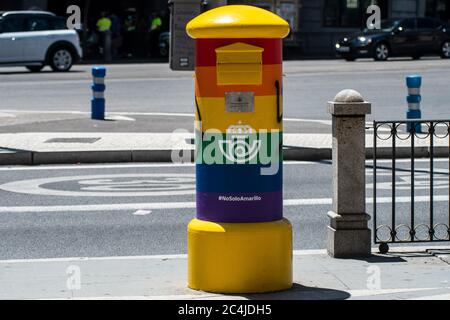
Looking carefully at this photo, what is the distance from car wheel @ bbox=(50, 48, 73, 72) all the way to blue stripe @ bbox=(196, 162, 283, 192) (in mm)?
27096

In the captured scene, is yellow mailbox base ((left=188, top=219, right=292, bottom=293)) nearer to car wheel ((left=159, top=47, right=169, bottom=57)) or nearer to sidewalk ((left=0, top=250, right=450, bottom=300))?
sidewalk ((left=0, top=250, right=450, bottom=300))

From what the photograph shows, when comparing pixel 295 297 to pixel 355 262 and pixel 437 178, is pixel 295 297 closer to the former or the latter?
pixel 355 262

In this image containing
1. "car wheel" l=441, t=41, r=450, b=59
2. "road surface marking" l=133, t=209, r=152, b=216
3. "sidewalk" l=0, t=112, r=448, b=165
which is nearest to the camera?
"road surface marking" l=133, t=209, r=152, b=216

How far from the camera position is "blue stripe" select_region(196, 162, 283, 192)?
805 cm

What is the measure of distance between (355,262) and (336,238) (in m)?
0.29

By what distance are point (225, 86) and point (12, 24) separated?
27013mm

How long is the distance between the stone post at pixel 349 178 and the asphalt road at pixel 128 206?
86 cm

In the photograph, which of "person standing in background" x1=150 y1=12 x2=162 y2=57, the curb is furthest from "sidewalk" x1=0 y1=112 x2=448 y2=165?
"person standing in background" x1=150 y1=12 x2=162 y2=57

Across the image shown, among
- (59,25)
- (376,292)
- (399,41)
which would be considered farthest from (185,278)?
(399,41)

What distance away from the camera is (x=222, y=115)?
8.02m

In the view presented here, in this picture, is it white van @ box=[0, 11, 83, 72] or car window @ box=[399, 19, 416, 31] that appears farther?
car window @ box=[399, 19, 416, 31]

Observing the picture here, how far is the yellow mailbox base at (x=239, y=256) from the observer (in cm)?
802

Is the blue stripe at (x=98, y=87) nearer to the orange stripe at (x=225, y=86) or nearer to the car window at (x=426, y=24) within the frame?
the orange stripe at (x=225, y=86)

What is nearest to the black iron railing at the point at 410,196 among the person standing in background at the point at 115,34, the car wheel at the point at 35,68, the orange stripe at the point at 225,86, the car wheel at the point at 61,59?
the orange stripe at the point at 225,86
